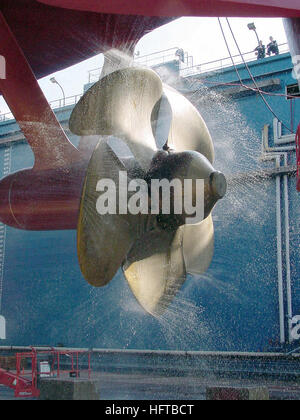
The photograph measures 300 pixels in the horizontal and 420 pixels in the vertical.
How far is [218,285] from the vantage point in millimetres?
10484

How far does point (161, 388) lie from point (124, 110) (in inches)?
257

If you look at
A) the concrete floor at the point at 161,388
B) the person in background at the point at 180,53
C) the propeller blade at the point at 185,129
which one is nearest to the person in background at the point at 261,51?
the person in background at the point at 180,53

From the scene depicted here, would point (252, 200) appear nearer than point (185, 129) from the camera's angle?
No

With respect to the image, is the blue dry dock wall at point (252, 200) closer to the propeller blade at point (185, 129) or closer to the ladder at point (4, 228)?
the ladder at point (4, 228)

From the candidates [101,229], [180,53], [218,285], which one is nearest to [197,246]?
[101,229]

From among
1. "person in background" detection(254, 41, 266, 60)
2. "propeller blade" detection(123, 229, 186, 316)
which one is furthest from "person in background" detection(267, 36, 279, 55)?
"propeller blade" detection(123, 229, 186, 316)

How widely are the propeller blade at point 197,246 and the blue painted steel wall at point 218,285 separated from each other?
5.75 metres

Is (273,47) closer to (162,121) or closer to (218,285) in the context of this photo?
(218,285)

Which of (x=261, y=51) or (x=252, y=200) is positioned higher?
(x=261, y=51)

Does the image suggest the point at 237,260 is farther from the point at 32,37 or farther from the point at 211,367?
the point at 32,37

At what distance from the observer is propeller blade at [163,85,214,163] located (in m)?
3.95

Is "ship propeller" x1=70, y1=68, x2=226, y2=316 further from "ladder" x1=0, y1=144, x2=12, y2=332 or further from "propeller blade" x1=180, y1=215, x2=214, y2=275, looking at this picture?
"ladder" x1=0, y1=144, x2=12, y2=332
